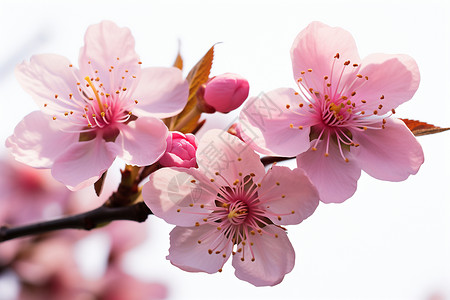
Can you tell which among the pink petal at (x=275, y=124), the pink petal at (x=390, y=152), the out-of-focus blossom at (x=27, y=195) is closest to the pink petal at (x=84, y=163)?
the pink petal at (x=275, y=124)

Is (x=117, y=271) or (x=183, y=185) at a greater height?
(x=183, y=185)

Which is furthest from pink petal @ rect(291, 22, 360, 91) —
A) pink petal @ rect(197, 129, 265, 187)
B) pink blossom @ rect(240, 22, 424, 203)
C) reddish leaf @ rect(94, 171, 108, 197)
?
reddish leaf @ rect(94, 171, 108, 197)

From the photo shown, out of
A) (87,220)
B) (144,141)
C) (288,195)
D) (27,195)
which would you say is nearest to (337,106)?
(288,195)

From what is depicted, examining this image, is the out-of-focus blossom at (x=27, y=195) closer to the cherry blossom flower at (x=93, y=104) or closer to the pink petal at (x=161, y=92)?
the cherry blossom flower at (x=93, y=104)

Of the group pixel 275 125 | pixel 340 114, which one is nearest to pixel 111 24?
pixel 275 125

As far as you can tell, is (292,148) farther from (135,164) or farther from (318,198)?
(135,164)

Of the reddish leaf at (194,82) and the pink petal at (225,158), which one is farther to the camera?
the reddish leaf at (194,82)

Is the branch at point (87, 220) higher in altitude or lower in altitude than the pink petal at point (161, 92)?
lower

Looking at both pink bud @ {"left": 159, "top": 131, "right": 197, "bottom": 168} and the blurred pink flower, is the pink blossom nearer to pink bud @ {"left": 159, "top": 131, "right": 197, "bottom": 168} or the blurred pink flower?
pink bud @ {"left": 159, "top": 131, "right": 197, "bottom": 168}
